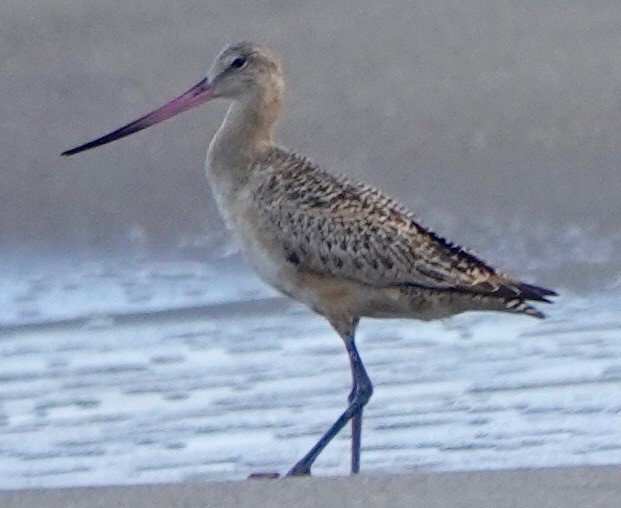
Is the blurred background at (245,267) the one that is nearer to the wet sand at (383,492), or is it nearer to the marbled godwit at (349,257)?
the marbled godwit at (349,257)

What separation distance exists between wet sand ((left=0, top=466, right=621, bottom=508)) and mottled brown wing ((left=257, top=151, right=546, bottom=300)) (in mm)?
1460

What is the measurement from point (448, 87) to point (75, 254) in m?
2.25

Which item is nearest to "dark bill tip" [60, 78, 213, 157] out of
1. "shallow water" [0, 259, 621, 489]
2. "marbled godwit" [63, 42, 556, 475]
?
"marbled godwit" [63, 42, 556, 475]

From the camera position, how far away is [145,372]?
841cm

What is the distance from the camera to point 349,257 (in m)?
7.10

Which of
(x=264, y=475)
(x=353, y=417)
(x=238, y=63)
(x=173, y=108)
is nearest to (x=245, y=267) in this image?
(x=173, y=108)

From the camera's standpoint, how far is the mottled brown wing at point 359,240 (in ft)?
23.0

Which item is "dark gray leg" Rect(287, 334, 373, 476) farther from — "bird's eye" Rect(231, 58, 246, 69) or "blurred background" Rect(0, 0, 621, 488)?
"bird's eye" Rect(231, 58, 246, 69)

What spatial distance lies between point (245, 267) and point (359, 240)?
9.54 ft

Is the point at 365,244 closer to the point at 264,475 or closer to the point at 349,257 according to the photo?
the point at 349,257

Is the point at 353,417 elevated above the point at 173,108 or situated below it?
below

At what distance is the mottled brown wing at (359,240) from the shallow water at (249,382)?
586mm

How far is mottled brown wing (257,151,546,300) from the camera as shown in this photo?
702 cm

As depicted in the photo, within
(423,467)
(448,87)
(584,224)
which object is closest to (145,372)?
(423,467)
